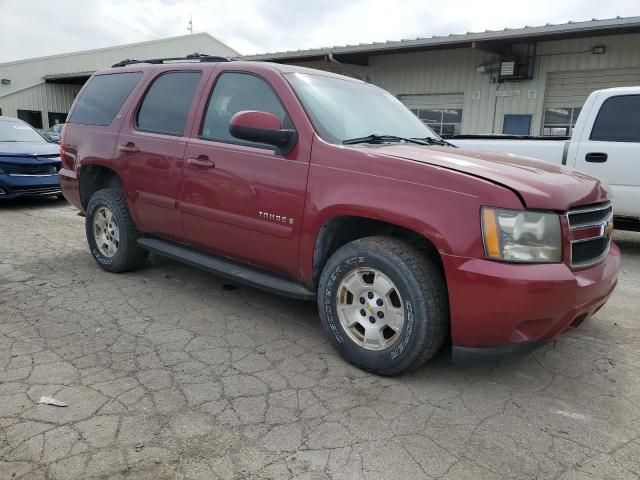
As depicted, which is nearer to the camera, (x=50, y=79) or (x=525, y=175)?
(x=525, y=175)

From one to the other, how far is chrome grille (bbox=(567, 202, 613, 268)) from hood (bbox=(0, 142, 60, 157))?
8.72 m

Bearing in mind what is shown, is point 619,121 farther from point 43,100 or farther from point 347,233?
point 43,100

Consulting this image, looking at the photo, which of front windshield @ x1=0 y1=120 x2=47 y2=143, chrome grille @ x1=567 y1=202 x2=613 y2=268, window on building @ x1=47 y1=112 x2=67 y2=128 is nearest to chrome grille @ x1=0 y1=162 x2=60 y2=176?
front windshield @ x1=0 y1=120 x2=47 y2=143

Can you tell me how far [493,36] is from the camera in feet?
37.7

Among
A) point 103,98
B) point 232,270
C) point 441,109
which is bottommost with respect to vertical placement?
point 232,270

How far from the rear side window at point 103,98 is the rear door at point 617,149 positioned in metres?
5.15

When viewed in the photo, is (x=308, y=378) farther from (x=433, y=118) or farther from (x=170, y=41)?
(x=170, y=41)

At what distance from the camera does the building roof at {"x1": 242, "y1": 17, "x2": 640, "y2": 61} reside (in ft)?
33.4

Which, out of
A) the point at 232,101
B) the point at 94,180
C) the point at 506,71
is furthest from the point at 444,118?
the point at 232,101

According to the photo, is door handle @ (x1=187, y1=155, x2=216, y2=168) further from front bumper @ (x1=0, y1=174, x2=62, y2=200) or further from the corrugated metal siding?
the corrugated metal siding

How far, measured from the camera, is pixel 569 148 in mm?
6207

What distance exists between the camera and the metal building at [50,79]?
27.5 meters

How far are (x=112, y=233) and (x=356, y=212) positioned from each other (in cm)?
283

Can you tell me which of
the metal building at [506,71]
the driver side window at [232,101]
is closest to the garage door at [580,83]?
the metal building at [506,71]
